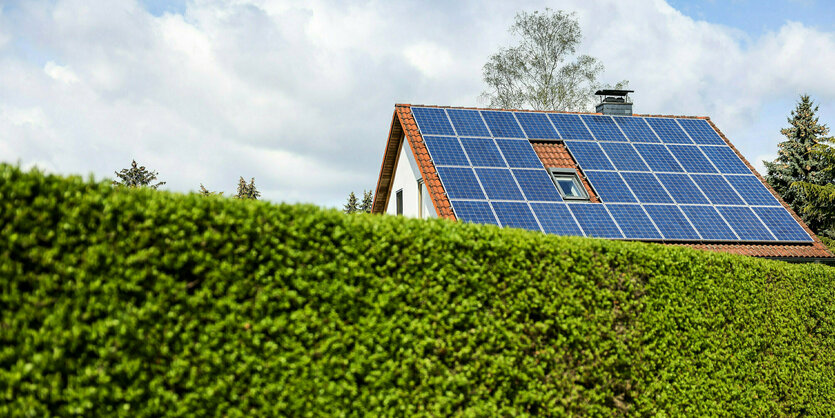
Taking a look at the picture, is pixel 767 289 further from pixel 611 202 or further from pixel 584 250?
pixel 611 202

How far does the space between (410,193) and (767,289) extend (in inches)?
388

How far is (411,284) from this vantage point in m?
5.19

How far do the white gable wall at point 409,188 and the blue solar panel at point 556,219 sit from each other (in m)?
2.58

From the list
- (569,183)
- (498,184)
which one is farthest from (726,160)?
(498,184)

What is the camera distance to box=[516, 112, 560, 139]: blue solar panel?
16.7 m

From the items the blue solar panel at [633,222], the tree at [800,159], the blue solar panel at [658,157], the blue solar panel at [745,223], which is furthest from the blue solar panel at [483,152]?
the tree at [800,159]

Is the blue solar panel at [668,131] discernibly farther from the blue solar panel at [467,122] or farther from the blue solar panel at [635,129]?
the blue solar panel at [467,122]

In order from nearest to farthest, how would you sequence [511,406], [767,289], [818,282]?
[511,406] < [767,289] < [818,282]

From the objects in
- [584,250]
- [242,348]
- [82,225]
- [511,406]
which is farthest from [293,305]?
[584,250]

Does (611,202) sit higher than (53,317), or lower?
higher

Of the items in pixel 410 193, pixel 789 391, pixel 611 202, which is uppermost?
pixel 410 193

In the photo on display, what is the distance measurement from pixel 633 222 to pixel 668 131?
6.20 m

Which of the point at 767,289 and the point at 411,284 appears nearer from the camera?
the point at 411,284

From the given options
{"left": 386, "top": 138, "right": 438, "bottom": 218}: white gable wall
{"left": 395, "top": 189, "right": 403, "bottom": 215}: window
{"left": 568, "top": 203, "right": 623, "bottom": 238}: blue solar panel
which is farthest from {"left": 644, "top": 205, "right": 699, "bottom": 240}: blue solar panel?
{"left": 395, "top": 189, "right": 403, "bottom": 215}: window
